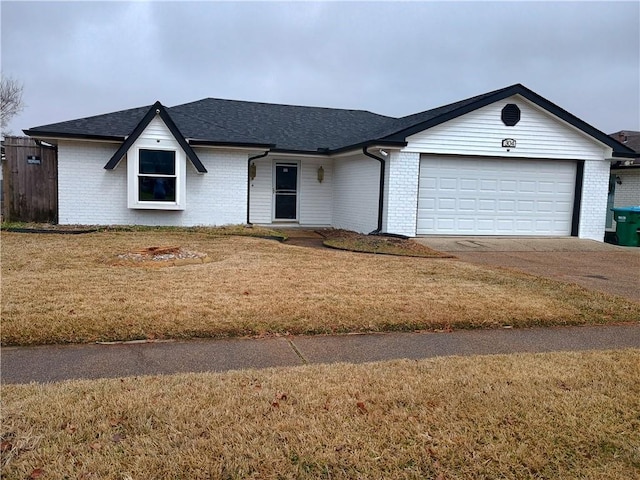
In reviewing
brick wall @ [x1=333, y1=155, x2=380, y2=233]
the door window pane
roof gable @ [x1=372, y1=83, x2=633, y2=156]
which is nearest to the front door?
the door window pane

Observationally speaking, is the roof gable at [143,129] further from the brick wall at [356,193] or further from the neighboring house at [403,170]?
the brick wall at [356,193]

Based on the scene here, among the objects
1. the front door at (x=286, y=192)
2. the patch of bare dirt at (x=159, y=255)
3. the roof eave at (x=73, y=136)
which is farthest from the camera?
the front door at (x=286, y=192)

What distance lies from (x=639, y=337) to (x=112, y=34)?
52.8 ft

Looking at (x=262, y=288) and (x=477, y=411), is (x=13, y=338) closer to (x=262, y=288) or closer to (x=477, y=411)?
(x=262, y=288)

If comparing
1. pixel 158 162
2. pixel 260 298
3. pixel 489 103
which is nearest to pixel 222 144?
pixel 158 162

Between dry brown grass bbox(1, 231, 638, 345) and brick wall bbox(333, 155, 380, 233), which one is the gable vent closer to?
brick wall bbox(333, 155, 380, 233)

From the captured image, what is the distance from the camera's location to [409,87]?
32.7m

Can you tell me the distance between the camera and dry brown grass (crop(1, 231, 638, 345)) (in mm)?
5770

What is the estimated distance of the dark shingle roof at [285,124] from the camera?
1447 cm

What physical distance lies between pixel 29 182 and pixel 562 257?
14.6 metres

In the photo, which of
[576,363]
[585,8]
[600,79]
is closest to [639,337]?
[576,363]

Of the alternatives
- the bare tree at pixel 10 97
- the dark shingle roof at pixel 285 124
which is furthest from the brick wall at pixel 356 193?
the bare tree at pixel 10 97

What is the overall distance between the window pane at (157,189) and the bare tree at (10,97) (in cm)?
3145

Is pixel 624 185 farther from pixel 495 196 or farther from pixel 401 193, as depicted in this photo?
pixel 401 193
